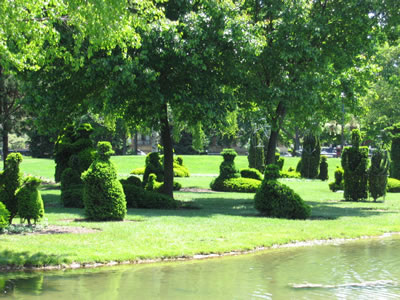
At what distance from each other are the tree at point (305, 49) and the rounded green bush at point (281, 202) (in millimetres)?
4033

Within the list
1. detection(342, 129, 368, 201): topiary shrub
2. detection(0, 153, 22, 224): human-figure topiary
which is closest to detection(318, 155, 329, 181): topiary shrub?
detection(342, 129, 368, 201): topiary shrub

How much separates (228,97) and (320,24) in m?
4.95

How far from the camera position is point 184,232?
13367mm

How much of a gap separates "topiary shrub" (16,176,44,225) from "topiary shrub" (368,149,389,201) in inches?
647

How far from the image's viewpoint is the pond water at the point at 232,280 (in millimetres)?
8375

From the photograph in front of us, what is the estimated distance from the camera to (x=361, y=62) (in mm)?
22406

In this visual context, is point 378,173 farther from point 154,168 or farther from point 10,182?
point 10,182

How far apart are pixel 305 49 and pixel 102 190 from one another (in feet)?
30.9

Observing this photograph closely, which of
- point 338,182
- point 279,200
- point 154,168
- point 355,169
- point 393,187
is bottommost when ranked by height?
point 393,187

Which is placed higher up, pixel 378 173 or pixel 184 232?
pixel 378 173

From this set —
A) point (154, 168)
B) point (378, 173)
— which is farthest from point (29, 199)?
point (378, 173)

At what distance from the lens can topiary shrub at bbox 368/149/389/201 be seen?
24359 mm

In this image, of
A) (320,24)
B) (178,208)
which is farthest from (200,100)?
(320,24)

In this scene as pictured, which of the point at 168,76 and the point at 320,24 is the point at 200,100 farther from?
the point at 320,24
